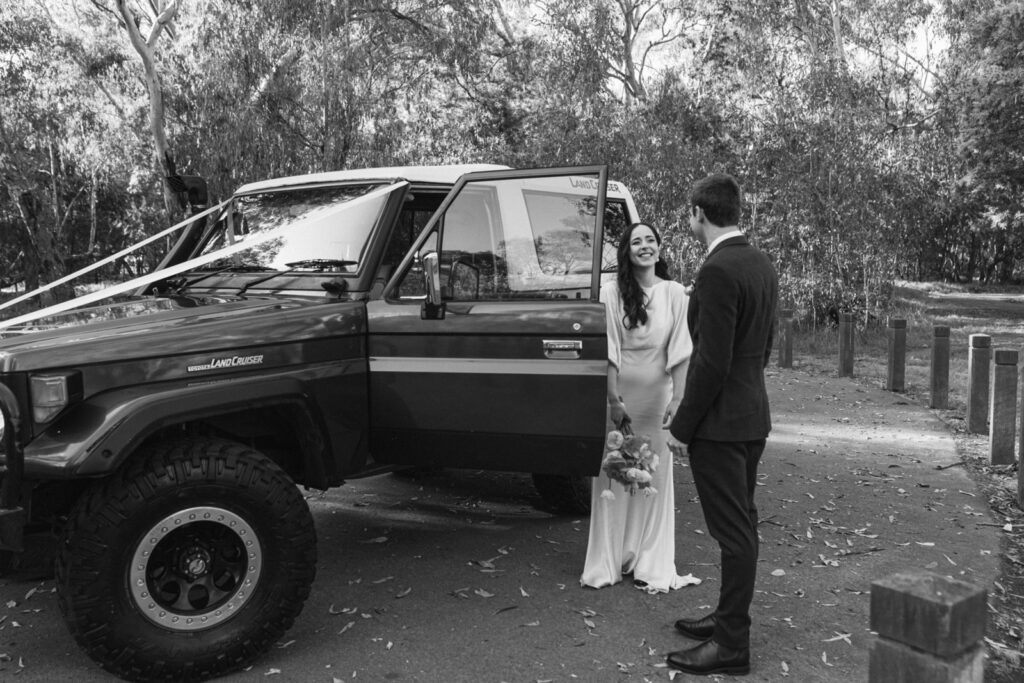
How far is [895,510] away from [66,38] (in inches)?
850

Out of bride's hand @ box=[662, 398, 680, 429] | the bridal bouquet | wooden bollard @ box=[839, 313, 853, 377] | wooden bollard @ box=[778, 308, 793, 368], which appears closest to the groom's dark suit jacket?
bride's hand @ box=[662, 398, 680, 429]

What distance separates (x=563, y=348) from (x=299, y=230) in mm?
1711

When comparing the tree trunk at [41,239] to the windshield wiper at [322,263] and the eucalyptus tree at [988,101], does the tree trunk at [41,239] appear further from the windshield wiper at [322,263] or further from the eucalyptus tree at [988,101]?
the eucalyptus tree at [988,101]

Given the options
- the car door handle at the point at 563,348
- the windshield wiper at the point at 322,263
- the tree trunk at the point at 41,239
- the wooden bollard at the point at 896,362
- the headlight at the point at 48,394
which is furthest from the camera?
the tree trunk at the point at 41,239

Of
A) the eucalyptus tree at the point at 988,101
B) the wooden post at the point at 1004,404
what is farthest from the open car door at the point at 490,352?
the eucalyptus tree at the point at 988,101

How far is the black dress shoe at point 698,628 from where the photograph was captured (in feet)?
13.7

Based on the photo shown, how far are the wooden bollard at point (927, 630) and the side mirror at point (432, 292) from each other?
2.66 metres

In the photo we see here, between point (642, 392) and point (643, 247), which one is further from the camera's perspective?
point (642, 392)

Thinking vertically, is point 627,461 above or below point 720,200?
below

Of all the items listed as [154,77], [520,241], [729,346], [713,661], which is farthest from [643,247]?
[154,77]

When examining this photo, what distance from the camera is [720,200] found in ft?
12.5

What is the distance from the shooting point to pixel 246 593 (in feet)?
12.9

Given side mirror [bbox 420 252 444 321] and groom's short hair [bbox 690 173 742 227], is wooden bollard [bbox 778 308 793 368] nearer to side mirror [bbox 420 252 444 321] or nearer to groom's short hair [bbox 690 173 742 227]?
side mirror [bbox 420 252 444 321]

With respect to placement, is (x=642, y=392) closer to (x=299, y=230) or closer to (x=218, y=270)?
(x=299, y=230)
